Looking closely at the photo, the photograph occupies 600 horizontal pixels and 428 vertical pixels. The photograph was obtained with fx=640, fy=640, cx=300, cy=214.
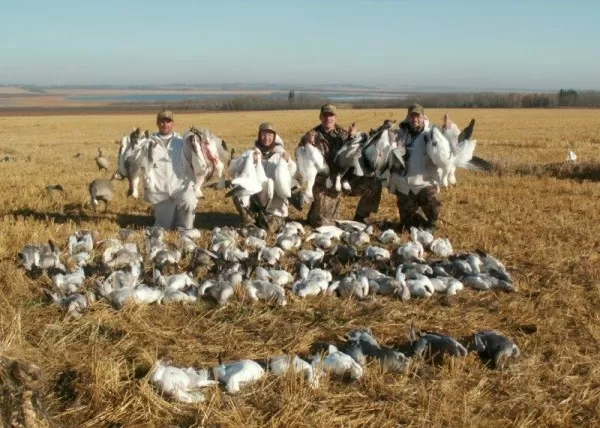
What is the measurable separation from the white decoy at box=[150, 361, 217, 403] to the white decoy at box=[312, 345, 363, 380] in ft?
2.23

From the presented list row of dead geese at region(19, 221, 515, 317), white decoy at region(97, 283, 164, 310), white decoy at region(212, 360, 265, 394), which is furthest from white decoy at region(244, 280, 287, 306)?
white decoy at region(212, 360, 265, 394)

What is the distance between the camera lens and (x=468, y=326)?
5016 millimetres

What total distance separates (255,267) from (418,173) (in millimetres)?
2747

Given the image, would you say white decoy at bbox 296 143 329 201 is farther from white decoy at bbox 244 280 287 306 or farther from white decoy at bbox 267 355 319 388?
white decoy at bbox 267 355 319 388

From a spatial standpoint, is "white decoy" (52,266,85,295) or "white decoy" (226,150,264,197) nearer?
"white decoy" (52,266,85,295)

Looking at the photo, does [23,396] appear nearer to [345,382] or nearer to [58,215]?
[345,382]

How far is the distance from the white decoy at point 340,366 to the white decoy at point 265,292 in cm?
134

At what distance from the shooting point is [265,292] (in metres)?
5.49

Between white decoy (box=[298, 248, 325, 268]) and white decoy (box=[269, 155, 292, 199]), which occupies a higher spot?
white decoy (box=[269, 155, 292, 199])

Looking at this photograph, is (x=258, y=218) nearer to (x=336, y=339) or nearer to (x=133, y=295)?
(x=133, y=295)

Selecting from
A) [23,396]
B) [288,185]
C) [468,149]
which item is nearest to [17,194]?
[288,185]

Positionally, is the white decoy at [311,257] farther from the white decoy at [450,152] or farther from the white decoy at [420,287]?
the white decoy at [450,152]

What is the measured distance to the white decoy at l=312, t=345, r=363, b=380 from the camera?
4012 millimetres

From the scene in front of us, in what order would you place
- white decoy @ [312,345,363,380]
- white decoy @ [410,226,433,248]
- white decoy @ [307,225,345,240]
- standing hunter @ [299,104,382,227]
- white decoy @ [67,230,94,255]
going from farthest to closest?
1. standing hunter @ [299,104,382,227]
2. white decoy @ [307,225,345,240]
3. white decoy @ [410,226,433,248]
4. white decoy @ [67,230,94,255]
5. white decoy @ [312,345,363,380]
